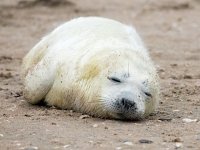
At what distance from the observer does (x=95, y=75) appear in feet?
22.0

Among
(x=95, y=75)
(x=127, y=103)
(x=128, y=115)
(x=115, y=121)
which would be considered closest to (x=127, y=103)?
(x=127, y=103)

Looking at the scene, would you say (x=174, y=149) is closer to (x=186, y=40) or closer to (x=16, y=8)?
(x=186, y=40)

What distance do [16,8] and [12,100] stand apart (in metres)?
7.49

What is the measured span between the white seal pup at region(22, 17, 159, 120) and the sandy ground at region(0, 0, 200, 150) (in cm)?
13

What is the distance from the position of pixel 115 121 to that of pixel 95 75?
1.51 feet

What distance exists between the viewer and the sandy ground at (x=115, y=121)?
5902 millimetres

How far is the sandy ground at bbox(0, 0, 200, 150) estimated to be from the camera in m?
5.90

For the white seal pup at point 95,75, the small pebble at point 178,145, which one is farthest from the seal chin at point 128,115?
the small pebble at point 178,145

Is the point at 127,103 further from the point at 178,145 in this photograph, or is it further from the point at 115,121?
the point at 178,145

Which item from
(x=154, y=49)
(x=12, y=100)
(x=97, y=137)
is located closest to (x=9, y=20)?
(x=154, y=49)

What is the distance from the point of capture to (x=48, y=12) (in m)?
15.0

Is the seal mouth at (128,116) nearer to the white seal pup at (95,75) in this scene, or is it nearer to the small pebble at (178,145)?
the white seal pup at (95,75)

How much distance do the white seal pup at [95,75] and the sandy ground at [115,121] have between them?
13 centimetres

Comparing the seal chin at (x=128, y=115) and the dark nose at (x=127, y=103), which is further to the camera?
the seal chin at (x=128, y=115)
